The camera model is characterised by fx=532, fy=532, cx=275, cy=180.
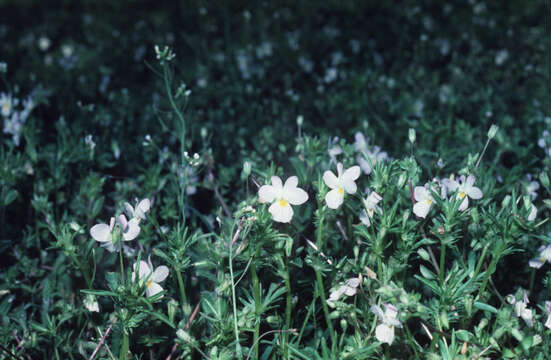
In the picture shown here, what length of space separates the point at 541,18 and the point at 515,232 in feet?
13.1

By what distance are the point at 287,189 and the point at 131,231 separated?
23.5 inches

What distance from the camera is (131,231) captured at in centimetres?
196

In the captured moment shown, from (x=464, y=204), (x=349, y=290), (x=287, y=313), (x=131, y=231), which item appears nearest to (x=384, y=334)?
(x=349, y=290)

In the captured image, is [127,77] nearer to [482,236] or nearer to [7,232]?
[7,232]

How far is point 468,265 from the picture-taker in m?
2.08

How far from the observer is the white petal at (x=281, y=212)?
1.86 meters

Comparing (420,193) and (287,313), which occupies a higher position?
(420,193)

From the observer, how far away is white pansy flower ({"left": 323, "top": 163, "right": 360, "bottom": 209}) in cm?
192

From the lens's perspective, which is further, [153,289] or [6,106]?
[6,106]

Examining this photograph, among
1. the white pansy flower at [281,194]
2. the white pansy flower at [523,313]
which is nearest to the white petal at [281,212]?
the white pansy flower at [281,194]

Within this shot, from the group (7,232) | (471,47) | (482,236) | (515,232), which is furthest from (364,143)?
(471,47)

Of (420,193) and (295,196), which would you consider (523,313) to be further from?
(295,196)

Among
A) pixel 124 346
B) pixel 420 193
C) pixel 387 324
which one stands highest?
pixel 420 193

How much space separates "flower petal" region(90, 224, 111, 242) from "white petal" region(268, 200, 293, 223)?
60cm
